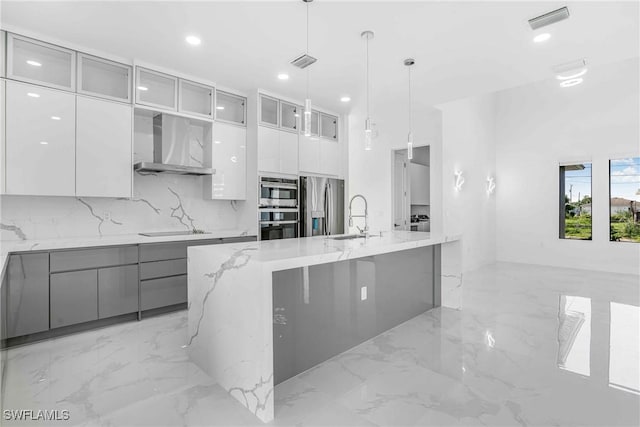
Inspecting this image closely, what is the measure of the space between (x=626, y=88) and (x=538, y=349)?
19.0 ft

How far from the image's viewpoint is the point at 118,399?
2.02 metres

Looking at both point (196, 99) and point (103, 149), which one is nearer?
point (103, 149)

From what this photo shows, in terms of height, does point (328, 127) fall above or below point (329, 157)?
above

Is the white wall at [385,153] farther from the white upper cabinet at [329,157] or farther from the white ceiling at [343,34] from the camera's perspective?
the white ceiling at [343,34]

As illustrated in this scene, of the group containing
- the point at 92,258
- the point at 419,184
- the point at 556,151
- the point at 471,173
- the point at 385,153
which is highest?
the point at 556,151

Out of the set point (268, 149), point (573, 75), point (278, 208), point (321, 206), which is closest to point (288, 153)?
point (268, 149)

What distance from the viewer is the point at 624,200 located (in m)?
5.94

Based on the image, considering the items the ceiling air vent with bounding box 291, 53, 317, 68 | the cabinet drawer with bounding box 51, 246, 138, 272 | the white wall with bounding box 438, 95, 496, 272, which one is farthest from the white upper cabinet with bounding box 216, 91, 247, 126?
the white wall with bounding box 438, 95, 496, 272

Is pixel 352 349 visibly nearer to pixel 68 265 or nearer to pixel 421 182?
pixel 68 265

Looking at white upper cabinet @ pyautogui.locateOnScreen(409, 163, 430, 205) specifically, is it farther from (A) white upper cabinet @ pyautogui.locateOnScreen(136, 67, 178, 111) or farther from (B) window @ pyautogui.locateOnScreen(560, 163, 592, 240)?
(A) white upper cabinet @ pyautogui.locateOnScreen(136, 67, 178, 111)

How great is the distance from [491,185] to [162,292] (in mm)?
6545

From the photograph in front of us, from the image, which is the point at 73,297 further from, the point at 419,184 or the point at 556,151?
the point at 556,151

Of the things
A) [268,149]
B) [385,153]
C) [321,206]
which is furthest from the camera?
[385,153]

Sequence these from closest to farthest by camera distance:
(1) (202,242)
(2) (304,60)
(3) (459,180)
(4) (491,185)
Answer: (2) (304,60) < (1) (202,242) < (3) (459,180) < (4) (491,185)
